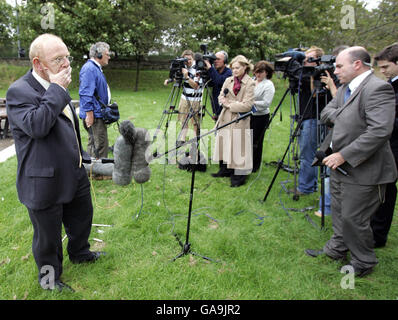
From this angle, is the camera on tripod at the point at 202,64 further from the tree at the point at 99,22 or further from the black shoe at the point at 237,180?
the tree at the point at 99,22

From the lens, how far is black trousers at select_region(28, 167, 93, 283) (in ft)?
6.60

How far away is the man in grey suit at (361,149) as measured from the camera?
6.99 feet

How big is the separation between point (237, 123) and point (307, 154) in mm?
1067

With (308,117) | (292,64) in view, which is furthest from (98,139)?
(308,117)

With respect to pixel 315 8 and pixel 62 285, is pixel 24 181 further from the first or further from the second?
pixel 315 8

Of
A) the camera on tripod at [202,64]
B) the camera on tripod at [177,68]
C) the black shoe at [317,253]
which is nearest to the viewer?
the black shoe at [317,253]

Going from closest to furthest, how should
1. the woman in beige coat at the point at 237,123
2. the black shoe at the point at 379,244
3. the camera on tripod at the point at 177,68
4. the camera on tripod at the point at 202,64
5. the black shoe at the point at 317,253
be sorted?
the black shoe at the point at 317,253, the camera on tripod at the point at 202,64, the black shoe at the point at 379,244, the woman in beige coat at the point at 237,123, the camera on tripod at the point at 177,68

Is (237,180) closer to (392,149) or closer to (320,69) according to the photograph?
(320,69)

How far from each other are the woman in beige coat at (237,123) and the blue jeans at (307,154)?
760mm

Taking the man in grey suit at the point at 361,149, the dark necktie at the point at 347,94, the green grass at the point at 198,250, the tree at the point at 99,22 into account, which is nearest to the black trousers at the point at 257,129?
the green grass at the point at 198,250

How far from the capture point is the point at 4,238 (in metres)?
2.84

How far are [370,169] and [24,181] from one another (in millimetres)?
2601

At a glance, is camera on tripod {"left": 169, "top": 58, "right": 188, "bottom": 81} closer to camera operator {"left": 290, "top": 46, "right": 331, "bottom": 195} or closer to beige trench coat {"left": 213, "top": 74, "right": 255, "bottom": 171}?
beige trench coat {"left": 213, "top": 74, "right": 255, "bottom": 171}

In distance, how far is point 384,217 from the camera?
9.20 feet
